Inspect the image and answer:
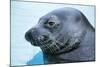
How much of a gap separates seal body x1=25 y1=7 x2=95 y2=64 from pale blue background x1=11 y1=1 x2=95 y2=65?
67 mm

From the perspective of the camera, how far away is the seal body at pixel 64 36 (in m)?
2.52

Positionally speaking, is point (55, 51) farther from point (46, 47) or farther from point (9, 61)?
point (9, 61)

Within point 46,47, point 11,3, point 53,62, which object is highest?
point 11,3

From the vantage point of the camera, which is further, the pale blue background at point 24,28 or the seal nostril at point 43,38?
the seal nostril at point 43,38

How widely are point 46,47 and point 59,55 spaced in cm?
23

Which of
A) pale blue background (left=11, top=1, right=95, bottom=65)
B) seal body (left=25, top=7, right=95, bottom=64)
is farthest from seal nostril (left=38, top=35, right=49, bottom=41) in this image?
pale blue background (left=11, top=1, right=95, bottom=65)

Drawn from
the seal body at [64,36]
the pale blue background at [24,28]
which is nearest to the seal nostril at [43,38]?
the seal body at [64,36]

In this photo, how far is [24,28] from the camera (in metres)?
2.43

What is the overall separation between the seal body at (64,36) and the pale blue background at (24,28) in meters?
0.07

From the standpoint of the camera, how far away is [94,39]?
284 cm

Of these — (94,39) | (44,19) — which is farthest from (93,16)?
→ (44,19)

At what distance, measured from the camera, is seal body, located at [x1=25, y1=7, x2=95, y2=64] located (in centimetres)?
252

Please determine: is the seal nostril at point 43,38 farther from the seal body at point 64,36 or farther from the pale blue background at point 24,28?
the pale blue background at point 24,28
